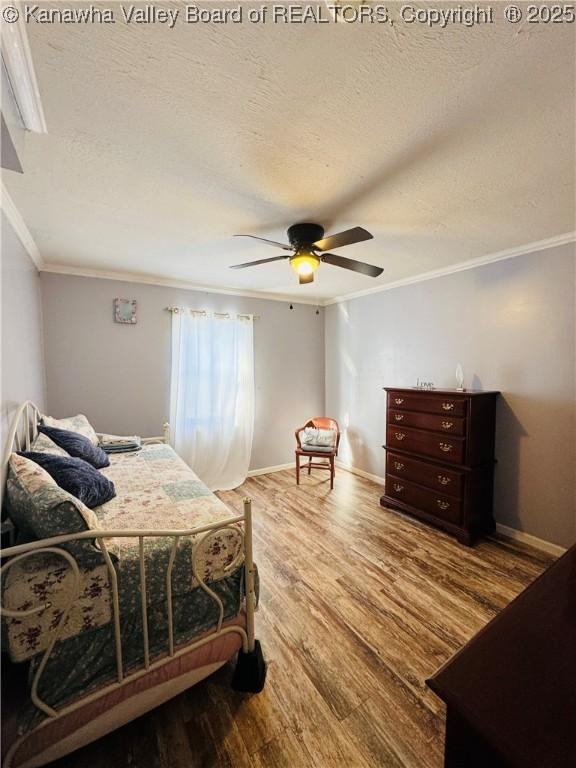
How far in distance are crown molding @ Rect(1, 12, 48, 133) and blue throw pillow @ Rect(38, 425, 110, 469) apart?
Result: 1.74 m

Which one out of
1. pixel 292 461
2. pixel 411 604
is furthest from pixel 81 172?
pixel 292 461

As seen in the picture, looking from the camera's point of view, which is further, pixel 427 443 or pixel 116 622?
pixel 427 443

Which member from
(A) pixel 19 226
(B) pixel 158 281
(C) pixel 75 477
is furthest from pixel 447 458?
(A) pixel 19 226

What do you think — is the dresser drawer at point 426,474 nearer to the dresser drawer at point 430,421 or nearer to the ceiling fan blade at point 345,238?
the dresser drawer at point 430,421

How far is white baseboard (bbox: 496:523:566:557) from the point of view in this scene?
8.00 feet

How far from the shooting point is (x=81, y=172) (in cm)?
155

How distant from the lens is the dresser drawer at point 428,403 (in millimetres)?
2628

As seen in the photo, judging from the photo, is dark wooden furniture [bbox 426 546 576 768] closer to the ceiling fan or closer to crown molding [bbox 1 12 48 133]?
the ceiling fan

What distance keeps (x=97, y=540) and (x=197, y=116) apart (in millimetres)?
1659

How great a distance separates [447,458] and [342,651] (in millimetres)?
1747

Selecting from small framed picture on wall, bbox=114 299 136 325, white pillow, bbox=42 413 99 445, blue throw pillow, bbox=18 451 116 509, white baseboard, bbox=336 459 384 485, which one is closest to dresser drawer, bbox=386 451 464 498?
white baseboard, bbox=336 459 384 485

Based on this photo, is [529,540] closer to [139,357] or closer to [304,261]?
[304,261]

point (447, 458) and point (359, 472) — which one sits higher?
point (447, 458)

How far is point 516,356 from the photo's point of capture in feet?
8.66
